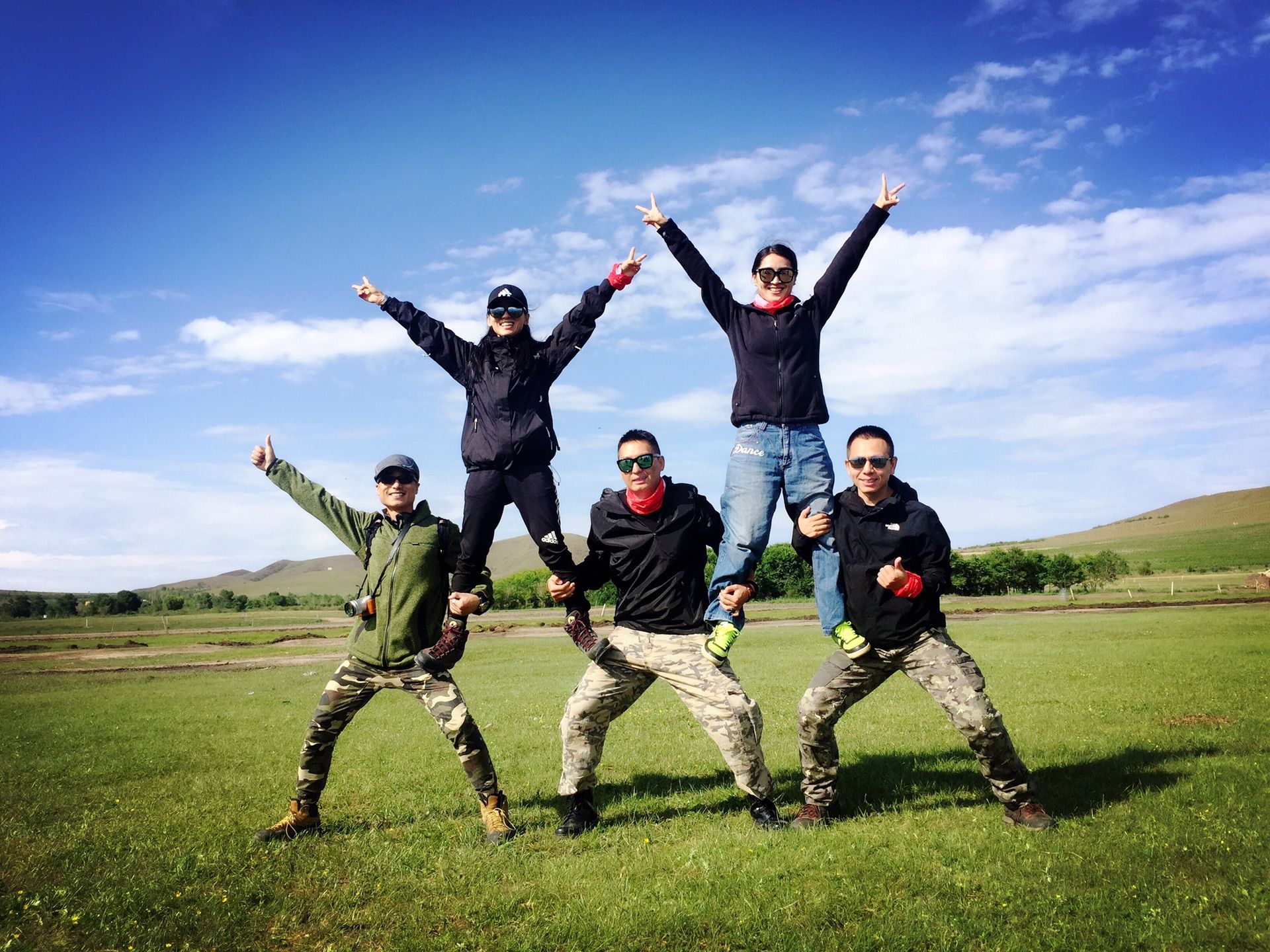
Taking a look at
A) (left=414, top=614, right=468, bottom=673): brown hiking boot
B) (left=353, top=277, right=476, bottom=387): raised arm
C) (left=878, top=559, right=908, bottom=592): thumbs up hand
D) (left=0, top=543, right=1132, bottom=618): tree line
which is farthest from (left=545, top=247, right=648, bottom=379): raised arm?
(left=0, top=543, right=1132, bottom=618): tree line

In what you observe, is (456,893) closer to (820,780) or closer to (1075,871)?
(820,780)

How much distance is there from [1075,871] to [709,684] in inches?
118

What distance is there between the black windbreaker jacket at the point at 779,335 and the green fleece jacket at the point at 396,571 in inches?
126

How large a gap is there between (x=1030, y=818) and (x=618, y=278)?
20.2 feet

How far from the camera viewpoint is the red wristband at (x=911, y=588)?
636 cm

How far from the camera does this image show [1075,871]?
547 cm

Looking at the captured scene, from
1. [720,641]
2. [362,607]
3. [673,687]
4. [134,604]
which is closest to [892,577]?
[720,641]

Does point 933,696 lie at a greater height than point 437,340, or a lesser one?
lesser

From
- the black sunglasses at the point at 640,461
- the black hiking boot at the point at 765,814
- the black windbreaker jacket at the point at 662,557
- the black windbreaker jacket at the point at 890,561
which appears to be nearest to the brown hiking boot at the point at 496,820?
the black windbreaker jacket at the point at 662,557

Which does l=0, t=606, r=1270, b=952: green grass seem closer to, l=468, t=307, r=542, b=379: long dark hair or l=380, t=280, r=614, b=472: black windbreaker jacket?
l=380, t=280, r=614, b=472: black windbreaker jacket

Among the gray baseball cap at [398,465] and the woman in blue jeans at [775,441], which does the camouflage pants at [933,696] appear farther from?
the gray baseball cap at [398,465]

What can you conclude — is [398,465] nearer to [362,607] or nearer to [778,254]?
[362,607]

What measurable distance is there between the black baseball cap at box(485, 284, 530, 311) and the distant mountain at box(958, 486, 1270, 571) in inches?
4023

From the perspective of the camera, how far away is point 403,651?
7.05 m
